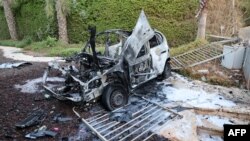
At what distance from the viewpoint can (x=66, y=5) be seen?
18344mm

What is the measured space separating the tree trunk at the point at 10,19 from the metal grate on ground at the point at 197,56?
569 inches

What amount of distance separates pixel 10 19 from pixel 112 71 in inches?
656

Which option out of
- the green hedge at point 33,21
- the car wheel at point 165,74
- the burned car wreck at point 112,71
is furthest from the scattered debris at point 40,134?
the green hedge at point 33,21

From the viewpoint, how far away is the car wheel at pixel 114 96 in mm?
7762

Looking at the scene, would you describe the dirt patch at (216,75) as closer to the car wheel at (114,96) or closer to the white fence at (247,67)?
the white fence at (247,67)

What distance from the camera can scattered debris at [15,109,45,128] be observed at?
23.0 ft

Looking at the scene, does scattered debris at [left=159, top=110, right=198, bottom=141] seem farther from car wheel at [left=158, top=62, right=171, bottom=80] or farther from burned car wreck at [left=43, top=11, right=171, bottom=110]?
car wheel at [left=158, top=62, right=171, bottom=80]

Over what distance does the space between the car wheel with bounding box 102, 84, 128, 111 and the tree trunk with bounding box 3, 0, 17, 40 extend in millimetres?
16407

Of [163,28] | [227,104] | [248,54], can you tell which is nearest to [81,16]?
[163,28]

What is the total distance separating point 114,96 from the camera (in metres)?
7.97

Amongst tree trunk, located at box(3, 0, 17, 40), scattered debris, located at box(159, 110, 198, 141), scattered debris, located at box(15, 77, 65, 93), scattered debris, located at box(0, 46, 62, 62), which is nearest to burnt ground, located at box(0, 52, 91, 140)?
scattered debris, located at box(15, 77, 65, 93)

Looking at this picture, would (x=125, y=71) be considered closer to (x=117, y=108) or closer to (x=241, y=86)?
(x=117, y=108)

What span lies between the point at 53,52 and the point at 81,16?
4.16m

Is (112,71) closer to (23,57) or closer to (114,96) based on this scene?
(114,96)
